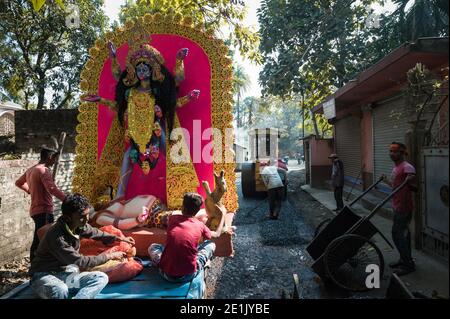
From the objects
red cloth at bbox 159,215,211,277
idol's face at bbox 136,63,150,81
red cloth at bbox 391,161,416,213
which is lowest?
red cloth at bbox 159,215,211,277

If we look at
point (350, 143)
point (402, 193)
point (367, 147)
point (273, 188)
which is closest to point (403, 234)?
point (402, 193)

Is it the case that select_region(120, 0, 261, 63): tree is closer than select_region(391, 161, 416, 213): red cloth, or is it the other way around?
select_region(391, 161, 416, 213): red cloth

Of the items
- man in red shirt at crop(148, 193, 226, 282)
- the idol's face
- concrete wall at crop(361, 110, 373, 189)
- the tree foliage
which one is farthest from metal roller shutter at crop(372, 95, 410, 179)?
man in red shirt at crop(148, 193, 226, 282)

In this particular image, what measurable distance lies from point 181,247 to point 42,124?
1029 cm

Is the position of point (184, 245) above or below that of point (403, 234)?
above

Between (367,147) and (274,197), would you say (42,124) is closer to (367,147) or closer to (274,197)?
(274,197)

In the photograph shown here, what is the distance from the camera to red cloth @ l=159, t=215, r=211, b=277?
362 cm

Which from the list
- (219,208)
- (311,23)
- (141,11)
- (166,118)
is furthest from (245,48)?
(311,23)

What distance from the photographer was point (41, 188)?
500 cm

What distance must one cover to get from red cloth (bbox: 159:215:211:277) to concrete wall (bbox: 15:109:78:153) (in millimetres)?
9486

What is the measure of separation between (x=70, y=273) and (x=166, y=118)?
3.32m

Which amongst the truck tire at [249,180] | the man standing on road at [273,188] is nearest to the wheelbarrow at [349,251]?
the man standing on road at [273,188]

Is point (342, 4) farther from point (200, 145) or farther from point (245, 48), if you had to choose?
point (200, 145)

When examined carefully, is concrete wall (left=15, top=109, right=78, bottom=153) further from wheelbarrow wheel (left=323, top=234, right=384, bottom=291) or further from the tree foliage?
wheelbarrow wheel (left=323, top=234, right=384, bottom=291)
